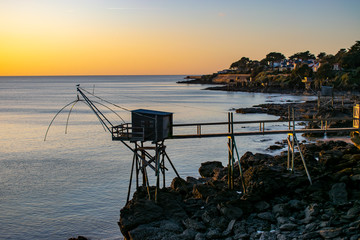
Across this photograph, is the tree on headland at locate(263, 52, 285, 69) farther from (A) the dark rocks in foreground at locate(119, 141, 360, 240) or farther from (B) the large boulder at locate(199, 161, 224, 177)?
(A) the dark rocks in foreground at locate(119, 141, 360, 240)

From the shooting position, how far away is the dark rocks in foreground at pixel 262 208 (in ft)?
50.8

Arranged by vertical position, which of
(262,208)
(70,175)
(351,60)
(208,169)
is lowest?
(70,175)

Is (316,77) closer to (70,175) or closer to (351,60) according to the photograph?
(351,60)

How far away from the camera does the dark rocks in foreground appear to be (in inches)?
609

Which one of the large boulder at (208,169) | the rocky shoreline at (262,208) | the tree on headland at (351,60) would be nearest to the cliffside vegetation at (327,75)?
the tree on headland at (351,60)

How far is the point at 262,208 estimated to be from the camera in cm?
1773

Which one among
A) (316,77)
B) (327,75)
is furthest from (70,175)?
(316,77)

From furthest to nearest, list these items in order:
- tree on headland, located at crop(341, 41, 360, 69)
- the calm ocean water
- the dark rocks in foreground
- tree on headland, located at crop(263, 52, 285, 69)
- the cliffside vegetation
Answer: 1. tree on headland, located at crop(263, 52, 285, 69)
2. tree on headland, located at crop(341, 41, 360, 69)
3. the cliffside vegetation
4. the calm ocean water
5. the dark rocks in foreground

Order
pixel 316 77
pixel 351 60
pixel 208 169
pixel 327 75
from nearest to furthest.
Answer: pixel 208 169
pixel 327 75
pixel 351 60
pixel 316 77

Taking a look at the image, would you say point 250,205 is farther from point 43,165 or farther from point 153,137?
point 43,165

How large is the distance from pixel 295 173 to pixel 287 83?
106277 millimetres

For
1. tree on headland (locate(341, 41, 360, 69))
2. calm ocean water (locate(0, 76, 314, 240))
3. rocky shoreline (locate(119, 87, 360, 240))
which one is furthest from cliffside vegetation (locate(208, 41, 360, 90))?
rocky shoreline (locate(119, 87, 360, 240))

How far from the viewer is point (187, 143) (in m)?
40.1

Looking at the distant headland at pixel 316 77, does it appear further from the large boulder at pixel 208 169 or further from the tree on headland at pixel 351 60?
the large boulder at pixel 208 169
